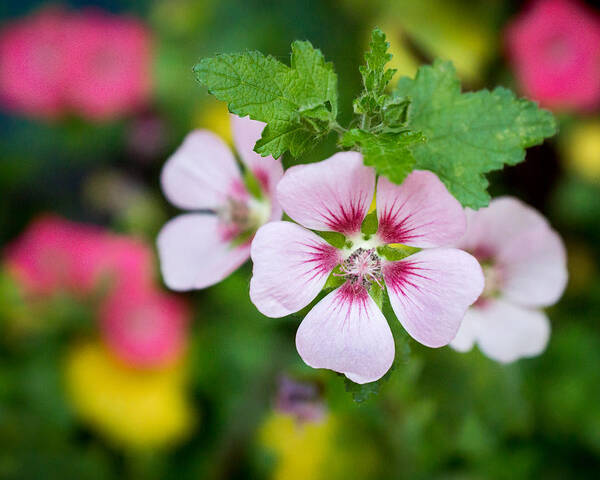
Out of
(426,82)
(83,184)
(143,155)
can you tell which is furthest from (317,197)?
(83,184)

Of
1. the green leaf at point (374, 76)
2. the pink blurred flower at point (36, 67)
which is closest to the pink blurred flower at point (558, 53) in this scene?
the green leaf at point (374, 76)

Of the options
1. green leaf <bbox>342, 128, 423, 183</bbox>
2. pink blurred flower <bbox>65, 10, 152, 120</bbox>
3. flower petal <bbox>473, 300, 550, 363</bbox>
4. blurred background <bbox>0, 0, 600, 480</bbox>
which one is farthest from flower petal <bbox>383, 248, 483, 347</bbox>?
pink blurred flower <bbox>65, 10, 152, 120</bbox>

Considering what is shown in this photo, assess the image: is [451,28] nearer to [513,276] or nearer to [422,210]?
[513,276]

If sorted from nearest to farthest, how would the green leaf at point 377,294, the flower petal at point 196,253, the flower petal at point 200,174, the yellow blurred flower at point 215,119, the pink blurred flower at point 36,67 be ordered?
the green leaf at point 377,294 → the flower petal at point 196,253 → the flower petal at point 200,174 → the yellow blurred flower at point 215,119 → the pink blurred flower at point 36,67

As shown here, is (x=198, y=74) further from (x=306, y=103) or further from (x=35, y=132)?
(x=35, y=132)

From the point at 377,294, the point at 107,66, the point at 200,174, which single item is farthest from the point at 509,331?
the point at 107,66

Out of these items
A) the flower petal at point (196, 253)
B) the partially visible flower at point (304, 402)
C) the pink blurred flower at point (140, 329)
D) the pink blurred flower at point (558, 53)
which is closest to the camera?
the flower petal at point (196, 253)

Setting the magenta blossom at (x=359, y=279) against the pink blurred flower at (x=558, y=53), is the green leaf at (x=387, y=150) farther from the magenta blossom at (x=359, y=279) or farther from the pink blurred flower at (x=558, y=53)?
the pink blurred flower at (x=558, y=53)
